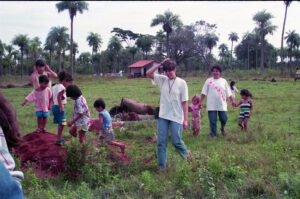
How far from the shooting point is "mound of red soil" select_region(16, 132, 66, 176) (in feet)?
13.9

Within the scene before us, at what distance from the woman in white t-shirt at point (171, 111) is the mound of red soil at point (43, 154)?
149 centimetres

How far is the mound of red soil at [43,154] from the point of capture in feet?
13.9

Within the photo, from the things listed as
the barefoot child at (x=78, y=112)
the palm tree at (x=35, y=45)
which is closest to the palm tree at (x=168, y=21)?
the palm tree at (x=35, y=45)

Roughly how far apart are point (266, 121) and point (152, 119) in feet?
11.8

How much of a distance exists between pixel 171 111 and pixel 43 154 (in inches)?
91.2

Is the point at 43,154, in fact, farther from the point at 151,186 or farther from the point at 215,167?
the point at 215,167

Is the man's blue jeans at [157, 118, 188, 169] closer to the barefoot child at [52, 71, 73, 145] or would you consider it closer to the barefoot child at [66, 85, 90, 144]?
the barefoot child at [66, 85, 90, 144]

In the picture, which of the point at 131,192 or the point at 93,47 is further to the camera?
the point at 93,47

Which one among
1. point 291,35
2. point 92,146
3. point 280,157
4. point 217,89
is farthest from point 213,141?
point 291,35

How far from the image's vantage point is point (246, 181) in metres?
3.47

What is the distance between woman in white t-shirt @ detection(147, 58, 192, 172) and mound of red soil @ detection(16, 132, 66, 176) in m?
1.49

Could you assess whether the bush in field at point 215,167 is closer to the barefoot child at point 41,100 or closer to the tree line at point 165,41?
the barefoot child at point 41,100

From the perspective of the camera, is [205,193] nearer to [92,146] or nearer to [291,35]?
[92,146]

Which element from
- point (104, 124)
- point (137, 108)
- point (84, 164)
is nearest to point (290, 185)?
point (84, 164)
